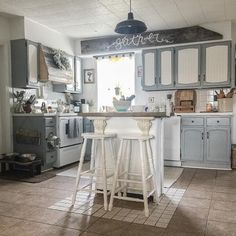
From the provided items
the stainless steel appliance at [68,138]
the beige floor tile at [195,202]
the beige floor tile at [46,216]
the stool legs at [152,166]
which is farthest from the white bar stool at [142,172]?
the stainless steel appliance at [68,138]

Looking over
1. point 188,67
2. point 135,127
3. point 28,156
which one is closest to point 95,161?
point 135,127

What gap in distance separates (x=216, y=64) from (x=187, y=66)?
532 mm

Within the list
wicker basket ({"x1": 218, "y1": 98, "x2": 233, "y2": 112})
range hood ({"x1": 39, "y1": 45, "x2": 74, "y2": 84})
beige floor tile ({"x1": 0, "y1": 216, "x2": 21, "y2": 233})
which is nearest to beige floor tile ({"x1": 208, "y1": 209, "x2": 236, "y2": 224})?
beige floor tile ({"x1": 0, "y1": 216, "x2": 21, "y2": 233})

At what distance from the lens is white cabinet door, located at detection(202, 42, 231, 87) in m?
4.90

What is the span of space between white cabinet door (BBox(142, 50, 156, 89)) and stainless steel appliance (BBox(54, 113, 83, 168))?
160 cm

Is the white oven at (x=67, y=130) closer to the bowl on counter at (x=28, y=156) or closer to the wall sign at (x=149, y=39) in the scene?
the bowl on counter at (x=28, y=156)

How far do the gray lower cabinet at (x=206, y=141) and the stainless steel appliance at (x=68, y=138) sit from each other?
2.08 metres

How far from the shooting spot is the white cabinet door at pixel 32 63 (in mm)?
4688

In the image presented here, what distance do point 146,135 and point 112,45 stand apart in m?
3.30

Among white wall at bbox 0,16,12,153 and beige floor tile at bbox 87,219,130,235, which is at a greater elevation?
white wall at bbox 0,16,12,153

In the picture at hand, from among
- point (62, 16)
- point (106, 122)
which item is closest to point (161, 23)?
point (62, 16)

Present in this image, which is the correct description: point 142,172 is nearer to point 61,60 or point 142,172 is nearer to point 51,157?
point 51,157

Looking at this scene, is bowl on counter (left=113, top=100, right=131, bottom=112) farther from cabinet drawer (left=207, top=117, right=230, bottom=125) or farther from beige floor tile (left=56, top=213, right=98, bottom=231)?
cabinet drawer (left=207, top=117, right=230, bottom=125)

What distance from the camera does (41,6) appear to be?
4148 mm
